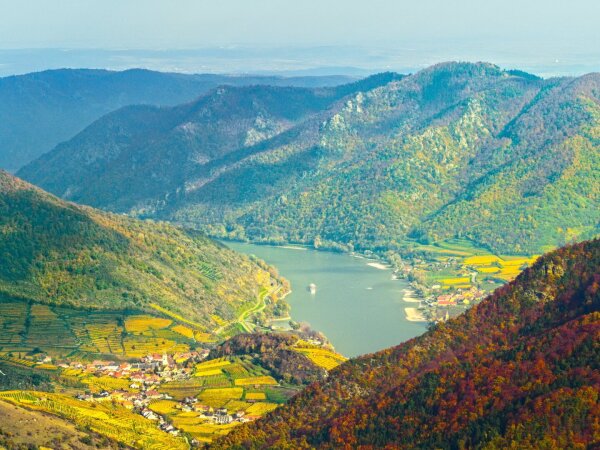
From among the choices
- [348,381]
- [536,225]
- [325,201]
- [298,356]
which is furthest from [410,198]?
[348,381]

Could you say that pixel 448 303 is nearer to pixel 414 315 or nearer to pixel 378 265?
pixel 414 315

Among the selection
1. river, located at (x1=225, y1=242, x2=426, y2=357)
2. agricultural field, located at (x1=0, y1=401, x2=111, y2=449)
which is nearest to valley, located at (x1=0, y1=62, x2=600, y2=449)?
agricultural field, located at (x1=0, y1=401, x2=111, y2=449)

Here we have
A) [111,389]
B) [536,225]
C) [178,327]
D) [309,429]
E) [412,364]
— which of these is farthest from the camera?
[536,225]

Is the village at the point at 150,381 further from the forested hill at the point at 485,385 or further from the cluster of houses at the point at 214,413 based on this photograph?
the forested hill at the point at 485,385

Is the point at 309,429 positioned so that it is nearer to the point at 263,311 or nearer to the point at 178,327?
the point at 178,327

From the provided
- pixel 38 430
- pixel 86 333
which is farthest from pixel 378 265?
pixel 38 430

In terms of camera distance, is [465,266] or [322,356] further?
[465,266]

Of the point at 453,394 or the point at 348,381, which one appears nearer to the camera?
the point at 453,394
